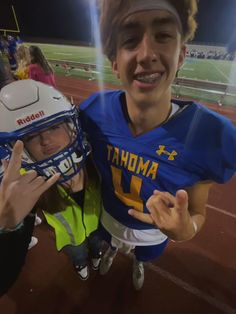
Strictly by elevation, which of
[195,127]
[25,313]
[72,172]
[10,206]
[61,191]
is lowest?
[25,313]

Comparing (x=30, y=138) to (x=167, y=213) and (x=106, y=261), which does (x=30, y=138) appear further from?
(x=106, y=261)

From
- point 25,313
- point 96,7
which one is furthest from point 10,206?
point 25,313

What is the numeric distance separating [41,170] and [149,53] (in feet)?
2.12

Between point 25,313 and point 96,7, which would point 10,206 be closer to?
point 96,7

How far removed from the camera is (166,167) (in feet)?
3.26

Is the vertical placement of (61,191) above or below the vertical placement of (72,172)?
below

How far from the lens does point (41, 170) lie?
3.48ft

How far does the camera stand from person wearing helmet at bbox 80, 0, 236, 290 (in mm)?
821

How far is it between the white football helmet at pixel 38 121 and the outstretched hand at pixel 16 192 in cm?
21

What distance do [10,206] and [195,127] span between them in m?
0.72

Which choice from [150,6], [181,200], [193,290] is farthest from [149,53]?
[193,290]

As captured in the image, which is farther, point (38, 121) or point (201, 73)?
point (201, 73)

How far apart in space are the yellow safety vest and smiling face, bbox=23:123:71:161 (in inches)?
8.8

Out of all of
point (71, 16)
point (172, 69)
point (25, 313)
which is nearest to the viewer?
point (172, 69)
